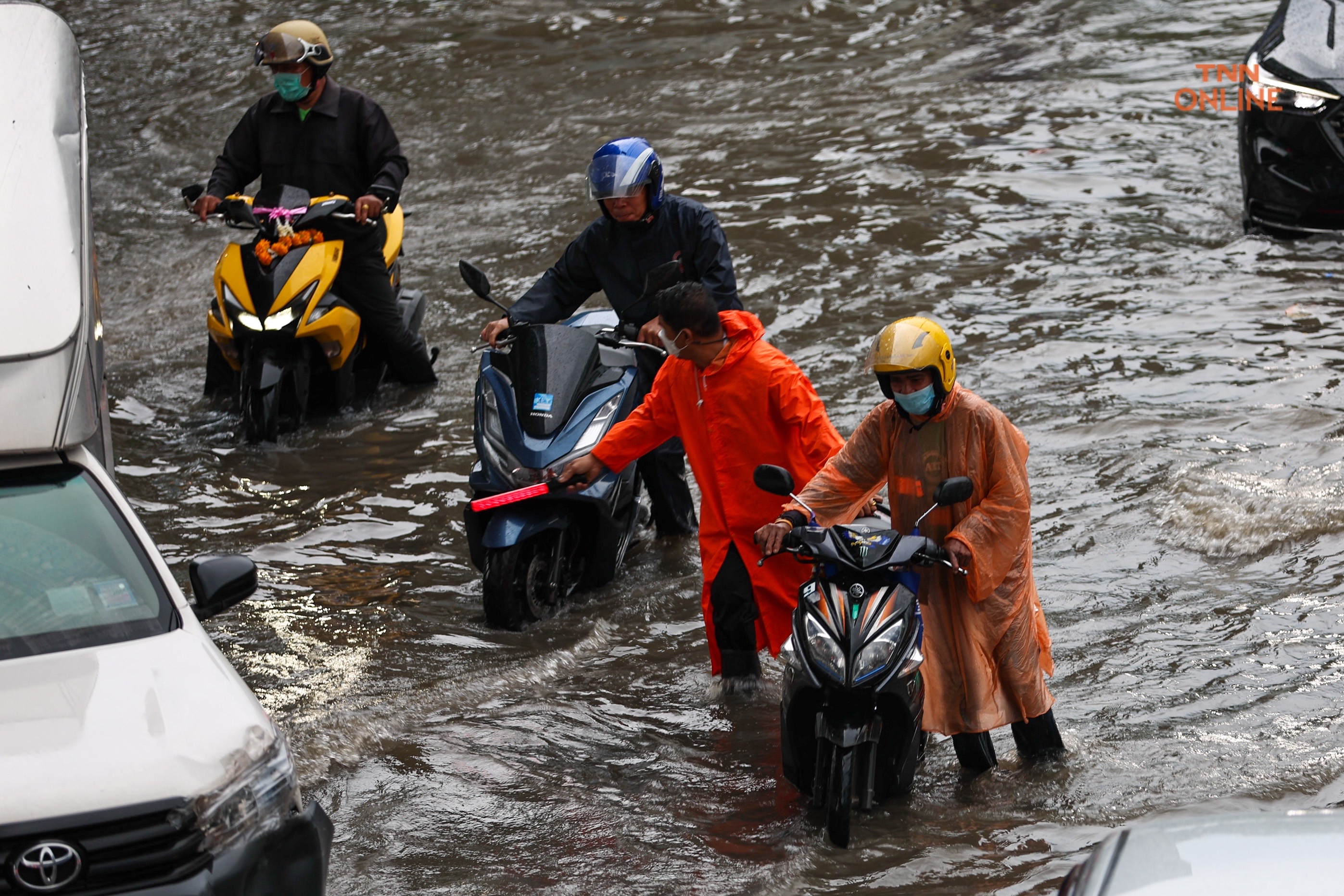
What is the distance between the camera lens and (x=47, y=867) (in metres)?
3.52

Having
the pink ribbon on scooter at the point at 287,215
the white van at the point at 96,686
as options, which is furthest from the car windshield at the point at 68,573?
the pink ribbon on scooter at the point at 287,215

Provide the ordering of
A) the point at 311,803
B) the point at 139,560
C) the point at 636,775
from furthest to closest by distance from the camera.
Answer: the point at 636,775
the point at 139,560
the point at 311,803

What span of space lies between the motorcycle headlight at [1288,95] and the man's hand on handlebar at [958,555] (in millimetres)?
6553

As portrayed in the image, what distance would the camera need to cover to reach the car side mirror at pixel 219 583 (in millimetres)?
4625

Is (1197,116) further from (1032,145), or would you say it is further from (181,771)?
(181,771)

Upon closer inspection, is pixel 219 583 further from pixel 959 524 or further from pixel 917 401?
pixel 959 524

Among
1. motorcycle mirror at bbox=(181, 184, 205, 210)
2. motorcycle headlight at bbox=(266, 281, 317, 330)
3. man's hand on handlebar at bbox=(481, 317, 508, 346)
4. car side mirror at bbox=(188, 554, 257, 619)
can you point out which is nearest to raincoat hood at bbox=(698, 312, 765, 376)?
man's hand on handlebar at bbox=(481, 317, 508, 346)

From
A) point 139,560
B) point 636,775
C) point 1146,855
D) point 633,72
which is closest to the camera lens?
point 1146,855

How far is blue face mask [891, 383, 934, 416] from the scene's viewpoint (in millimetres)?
4844

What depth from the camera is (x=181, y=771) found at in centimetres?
371

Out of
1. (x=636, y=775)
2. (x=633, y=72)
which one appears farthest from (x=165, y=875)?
(x=633, y=72)

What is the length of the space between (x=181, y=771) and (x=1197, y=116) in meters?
12.3

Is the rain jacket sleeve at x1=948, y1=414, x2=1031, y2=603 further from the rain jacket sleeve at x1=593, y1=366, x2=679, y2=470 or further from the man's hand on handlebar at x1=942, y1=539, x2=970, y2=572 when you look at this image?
the rain jacket sleeve at x1=593, y1=366, x2=679, y2=470

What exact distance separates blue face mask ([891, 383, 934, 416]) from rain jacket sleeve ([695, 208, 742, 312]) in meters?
2.01
